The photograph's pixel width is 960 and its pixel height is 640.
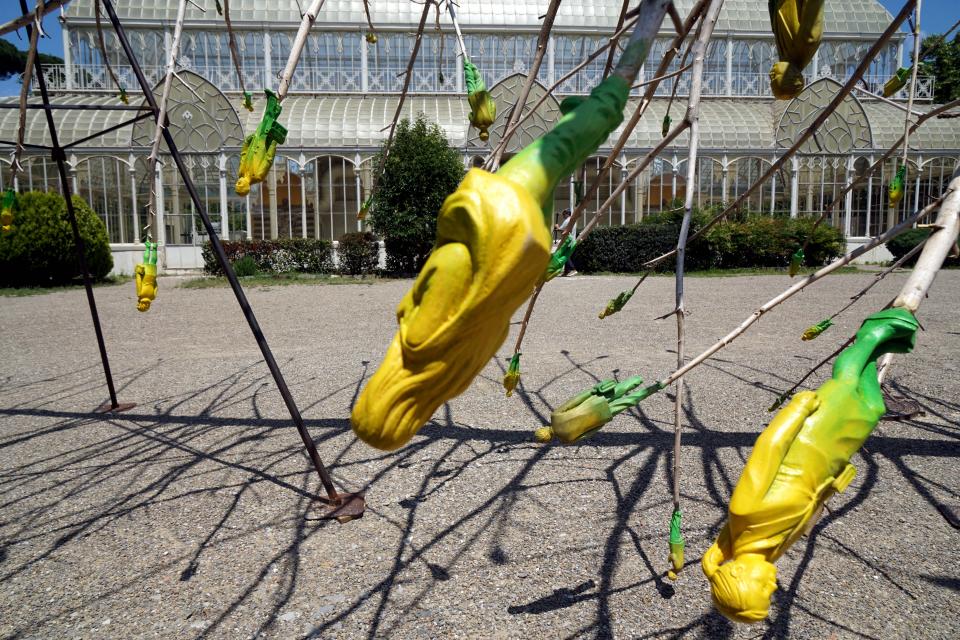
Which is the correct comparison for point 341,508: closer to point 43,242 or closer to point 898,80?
point 898,80

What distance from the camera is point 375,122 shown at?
2047cm

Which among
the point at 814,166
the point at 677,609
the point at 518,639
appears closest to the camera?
the point at 518,639

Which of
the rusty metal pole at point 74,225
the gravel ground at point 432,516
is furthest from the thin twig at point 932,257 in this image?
the rusty metal pole at point 74,225

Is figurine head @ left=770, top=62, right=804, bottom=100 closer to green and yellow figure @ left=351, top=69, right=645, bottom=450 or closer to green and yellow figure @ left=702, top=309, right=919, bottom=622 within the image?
green and yellow figure @ left=351, top=69, right=645, bottom=450

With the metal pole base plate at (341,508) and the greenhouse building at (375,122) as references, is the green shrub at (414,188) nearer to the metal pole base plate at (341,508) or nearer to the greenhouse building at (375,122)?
the greenhouse building at (375,122)

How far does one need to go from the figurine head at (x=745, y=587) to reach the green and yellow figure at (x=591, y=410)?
23 cm

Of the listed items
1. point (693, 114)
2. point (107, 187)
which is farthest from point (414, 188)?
point (693, 114)

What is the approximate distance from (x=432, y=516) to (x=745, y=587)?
278 centimetres

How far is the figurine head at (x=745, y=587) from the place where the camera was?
590 millimetres

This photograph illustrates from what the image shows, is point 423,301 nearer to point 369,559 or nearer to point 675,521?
point 675,521

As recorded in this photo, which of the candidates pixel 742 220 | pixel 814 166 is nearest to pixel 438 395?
pixel 742 220

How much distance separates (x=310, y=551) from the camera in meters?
2.91

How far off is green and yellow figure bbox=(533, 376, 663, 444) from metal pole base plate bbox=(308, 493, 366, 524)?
264 centimetres

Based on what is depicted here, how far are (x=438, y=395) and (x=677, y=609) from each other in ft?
7.29
